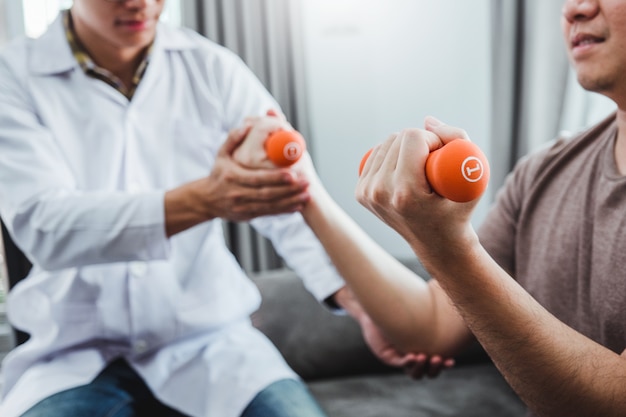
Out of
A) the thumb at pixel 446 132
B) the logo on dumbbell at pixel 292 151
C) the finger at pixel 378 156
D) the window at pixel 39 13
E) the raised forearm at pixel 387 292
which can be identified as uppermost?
the window at pixel 39 13

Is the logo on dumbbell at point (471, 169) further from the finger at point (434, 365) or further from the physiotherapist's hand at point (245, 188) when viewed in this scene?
the finger at point (434, 365)

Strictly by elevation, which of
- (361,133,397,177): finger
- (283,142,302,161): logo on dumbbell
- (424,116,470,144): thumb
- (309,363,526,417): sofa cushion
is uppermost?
(424,116,470,144): thumb

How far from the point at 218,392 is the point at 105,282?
0.31 m

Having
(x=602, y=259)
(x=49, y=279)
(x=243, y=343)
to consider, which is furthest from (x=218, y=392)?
(x=602, y=259)

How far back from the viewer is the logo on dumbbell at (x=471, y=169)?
0.60 m

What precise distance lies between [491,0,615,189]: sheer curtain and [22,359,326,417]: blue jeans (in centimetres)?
186

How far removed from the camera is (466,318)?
0.76m

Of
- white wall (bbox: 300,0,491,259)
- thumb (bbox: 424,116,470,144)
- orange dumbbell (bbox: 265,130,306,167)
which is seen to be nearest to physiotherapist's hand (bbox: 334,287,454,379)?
orange dumbbell (bbox: 265,130,306,167)

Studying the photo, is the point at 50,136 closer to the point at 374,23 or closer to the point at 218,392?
the point at 218,392

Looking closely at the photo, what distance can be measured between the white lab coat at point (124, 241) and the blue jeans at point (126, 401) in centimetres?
2

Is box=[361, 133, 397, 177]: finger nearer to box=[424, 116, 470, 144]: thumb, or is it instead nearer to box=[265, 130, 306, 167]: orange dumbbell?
box=[424, 116, 470, 144]: thumb

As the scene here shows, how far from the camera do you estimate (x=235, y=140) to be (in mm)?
1177

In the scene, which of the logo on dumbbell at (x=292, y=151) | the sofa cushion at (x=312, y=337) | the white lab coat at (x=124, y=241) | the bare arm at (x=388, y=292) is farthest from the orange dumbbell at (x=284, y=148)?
the sofa cushion at (x=312, y=337)

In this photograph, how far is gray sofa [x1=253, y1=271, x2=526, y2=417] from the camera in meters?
1.78
